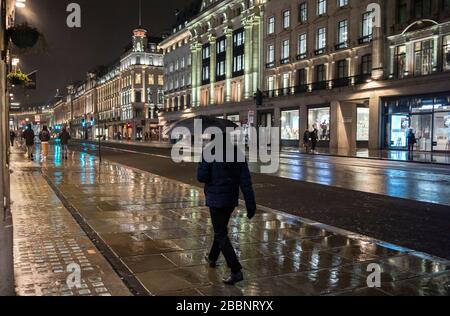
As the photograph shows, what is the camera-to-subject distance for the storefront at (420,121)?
34938 millimetres

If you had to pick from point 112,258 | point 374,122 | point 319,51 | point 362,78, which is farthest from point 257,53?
point 112,258

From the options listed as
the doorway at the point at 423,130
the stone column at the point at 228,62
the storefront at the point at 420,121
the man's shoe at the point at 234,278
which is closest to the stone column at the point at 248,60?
the stone column at the point at 228,62

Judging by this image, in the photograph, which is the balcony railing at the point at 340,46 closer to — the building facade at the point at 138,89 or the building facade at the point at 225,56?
the building facade at the point at 225,56

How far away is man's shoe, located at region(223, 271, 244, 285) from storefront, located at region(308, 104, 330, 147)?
41937mm

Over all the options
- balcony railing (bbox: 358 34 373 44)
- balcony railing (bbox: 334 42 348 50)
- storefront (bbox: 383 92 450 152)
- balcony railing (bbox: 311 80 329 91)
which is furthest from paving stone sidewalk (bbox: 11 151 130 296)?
balcony railing (bbox: 311 80 329 91)

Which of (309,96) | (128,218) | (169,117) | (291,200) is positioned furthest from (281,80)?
(128,218)

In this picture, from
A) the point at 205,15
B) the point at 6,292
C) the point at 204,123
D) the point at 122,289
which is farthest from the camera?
the point at 205,15

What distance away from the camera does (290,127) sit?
5253 cm

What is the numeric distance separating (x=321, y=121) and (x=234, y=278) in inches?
1702

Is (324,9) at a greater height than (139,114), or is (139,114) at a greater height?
(324,9)

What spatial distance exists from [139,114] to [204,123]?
101m
